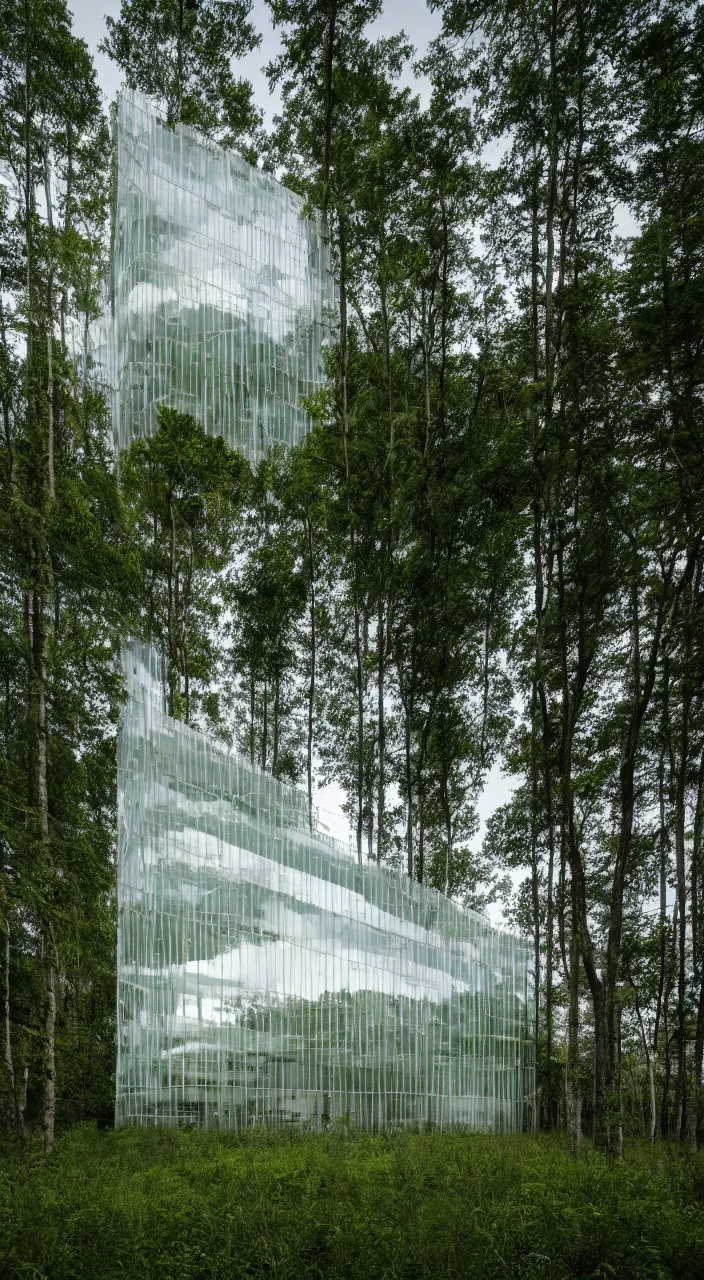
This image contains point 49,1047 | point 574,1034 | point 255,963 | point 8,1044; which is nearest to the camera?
point 8,1044

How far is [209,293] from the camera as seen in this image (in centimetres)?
1616

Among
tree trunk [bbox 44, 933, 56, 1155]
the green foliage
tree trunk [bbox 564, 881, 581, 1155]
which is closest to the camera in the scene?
tree trunk [bbox 44, 933, 56, 1155]

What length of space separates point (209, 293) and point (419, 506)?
5626mm

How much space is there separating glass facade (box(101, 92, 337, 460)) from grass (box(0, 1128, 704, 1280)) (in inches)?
451

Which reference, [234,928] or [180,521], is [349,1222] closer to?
[234,928]

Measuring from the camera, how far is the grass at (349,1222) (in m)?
4.87

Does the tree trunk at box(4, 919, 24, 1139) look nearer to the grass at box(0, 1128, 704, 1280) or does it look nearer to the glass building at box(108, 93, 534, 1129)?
the grass at box(0, 1128, 704, 1280)

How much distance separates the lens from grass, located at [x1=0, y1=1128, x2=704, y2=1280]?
4867mm

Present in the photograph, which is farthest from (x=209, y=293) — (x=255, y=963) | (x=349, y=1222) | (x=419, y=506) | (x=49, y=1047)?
(x=349, y=1222)

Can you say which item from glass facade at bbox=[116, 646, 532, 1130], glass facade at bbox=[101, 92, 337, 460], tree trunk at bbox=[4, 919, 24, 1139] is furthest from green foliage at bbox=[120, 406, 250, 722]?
tree trunk at bbox=[4, 919, 24, 1139]

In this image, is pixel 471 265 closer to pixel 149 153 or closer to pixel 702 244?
pixel 149 153

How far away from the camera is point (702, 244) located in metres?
8.77

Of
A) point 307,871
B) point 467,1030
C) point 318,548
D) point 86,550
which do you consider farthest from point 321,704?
point 86,550

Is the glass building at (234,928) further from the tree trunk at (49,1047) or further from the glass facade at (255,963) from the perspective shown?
the tree trunk at (49,1047)
